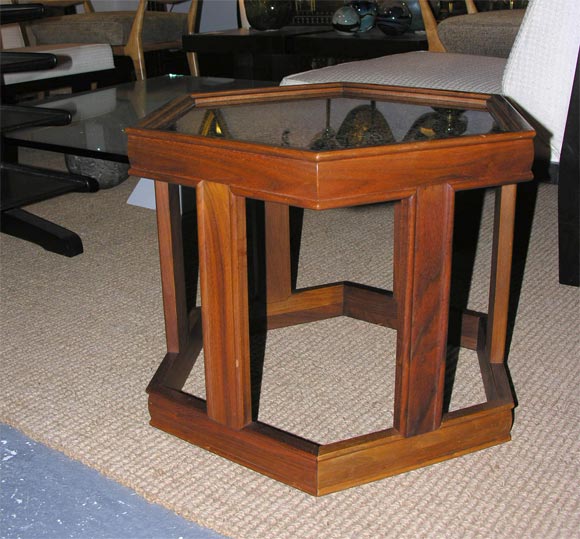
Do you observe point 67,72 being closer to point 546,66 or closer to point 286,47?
point 286,47

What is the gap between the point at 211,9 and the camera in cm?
507

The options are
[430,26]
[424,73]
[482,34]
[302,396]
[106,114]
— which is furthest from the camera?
[430,26]

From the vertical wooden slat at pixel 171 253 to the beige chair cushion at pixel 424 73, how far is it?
745 millimetres

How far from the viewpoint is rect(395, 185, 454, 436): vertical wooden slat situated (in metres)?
0.85

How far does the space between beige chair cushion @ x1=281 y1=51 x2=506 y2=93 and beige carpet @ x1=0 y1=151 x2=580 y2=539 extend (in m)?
0.36

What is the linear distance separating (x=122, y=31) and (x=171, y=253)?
293 cm

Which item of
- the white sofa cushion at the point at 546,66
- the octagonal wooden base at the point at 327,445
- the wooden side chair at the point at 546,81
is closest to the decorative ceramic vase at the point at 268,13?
the wooden side chair at the point at 546,81

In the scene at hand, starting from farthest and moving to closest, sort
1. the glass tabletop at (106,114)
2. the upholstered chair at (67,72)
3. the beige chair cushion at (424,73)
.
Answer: the upholstered chair at (67,72), the glass tabletop at (106,114), the beige chair cushion at (424,73)

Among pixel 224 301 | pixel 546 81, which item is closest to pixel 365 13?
pixel 546 81

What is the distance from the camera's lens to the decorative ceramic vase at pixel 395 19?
308 cm

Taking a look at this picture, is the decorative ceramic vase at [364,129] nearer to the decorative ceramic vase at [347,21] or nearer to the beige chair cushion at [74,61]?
the beige chair cushion at [74,61]

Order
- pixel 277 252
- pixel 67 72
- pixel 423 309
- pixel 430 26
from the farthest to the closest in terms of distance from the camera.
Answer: pixel 430 26
pixel 67 72
pixel 277 252
pixel 423 309

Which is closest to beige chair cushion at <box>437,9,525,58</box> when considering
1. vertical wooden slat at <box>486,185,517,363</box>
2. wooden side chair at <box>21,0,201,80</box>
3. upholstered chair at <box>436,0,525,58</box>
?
upholstered chair at <box>436,0,525,58</box>

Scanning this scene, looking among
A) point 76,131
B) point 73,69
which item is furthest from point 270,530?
point 73,69
